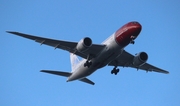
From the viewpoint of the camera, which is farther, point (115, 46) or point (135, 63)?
point (135, 63)

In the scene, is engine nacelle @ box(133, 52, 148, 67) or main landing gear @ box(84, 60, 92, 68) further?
engine nacelle @ box(133, 52, 148, 67)

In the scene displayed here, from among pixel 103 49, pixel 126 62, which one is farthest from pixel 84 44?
pixel 126 62

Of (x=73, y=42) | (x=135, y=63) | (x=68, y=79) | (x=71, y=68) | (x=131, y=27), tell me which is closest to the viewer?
(x=131, y=27)

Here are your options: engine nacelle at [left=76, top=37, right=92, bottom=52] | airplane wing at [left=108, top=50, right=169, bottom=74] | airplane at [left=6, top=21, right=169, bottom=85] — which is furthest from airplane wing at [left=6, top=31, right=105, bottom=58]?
airplane wing at [left=108, top=50, right=169, bottom=74]

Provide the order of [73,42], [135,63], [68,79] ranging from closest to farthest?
[73,42], [135,63], [68,79]

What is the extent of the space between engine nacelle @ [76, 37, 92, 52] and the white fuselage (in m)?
1.83

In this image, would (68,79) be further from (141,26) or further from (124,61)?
(141,26)

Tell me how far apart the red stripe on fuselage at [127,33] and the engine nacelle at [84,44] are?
9.56ft

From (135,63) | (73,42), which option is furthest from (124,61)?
(73,42)

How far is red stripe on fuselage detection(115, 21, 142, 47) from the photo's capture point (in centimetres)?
2864

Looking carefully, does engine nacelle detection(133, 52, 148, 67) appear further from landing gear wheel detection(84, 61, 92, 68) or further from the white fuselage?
landing gear wheel detection(84, 61, 92, 68)

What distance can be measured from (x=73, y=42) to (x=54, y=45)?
2.39 m

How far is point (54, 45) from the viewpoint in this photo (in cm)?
3200

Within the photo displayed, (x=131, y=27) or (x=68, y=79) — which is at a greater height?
(x=131, y=27)
